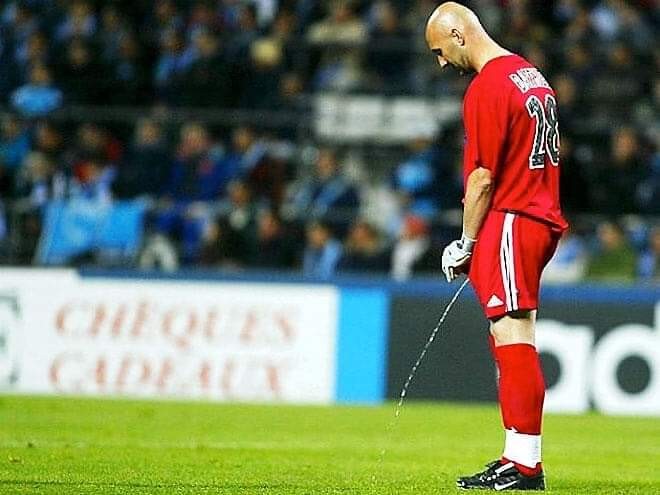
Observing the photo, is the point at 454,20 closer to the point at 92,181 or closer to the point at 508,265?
the point at 508,265

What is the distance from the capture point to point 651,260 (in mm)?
17234

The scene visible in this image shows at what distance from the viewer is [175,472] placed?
28.3 feet

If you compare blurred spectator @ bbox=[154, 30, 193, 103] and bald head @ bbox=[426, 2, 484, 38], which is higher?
blurred spectator @ bbox=[154, 30, 193, 103]

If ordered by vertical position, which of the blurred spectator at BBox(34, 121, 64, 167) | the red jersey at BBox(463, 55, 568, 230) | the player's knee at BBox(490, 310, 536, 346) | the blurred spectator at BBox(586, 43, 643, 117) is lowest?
the player's knee at BBox(490, 310, 536, 346)

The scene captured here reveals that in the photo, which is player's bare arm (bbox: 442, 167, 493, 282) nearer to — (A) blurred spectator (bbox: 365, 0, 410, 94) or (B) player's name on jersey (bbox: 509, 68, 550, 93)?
(B) player's name on jersey (bbox: 509, 68, 550, 93)

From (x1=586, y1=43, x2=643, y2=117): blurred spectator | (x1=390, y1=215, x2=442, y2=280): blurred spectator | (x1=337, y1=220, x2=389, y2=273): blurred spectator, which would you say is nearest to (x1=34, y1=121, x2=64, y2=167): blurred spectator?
(x1=337, y1=220, x2=389, y2=273): blurred spectator

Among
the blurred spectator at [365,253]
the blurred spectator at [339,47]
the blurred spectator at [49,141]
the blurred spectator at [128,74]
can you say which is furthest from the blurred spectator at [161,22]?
the blurred spectator at [365,253]

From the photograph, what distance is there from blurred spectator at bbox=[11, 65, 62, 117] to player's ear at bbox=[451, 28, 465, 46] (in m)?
12.4

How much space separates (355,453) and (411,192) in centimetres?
802

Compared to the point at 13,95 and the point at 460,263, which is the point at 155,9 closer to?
the point at 13,95

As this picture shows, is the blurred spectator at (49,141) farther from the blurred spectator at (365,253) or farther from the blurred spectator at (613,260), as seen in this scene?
the blurred spectator at (613,260)

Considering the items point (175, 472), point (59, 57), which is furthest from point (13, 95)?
point (175, 472)

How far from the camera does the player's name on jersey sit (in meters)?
7.87

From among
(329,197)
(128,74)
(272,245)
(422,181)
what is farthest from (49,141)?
(422,181)
